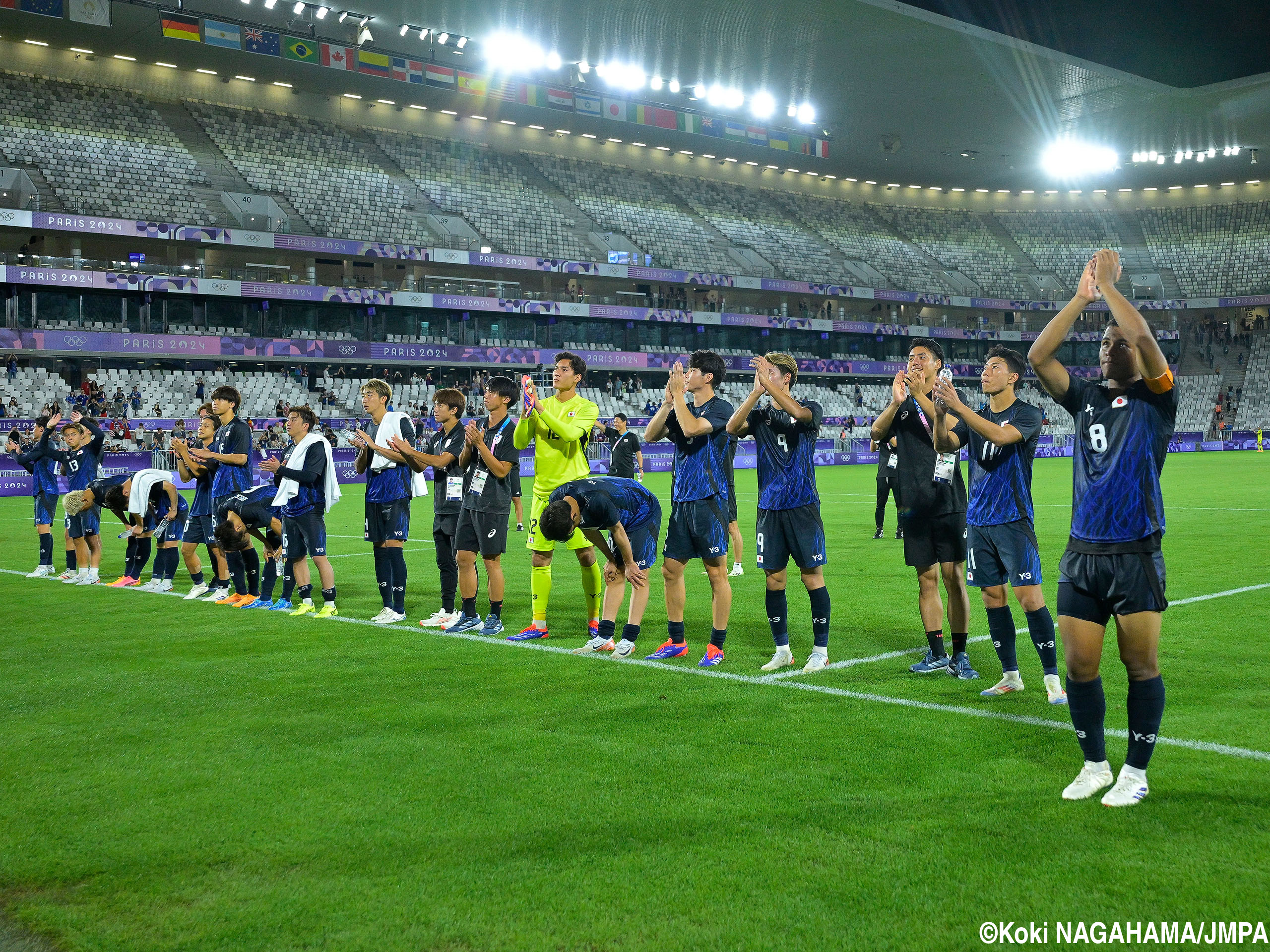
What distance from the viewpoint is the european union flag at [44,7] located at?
128 ft

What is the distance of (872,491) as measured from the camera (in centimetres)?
2958

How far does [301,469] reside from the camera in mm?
10414

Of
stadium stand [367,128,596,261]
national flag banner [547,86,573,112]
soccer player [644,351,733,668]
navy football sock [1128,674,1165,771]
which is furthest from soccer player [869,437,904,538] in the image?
stadium stand [367,128,596,261]

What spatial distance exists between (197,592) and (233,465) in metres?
1.75

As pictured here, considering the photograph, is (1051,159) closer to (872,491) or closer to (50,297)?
(872,491)

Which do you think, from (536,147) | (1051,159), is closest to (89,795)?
(536,147)

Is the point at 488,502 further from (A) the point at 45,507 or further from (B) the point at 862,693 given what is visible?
(A) the point at 45,507

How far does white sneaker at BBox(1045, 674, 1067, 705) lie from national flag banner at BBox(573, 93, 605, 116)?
→ 49685 mm

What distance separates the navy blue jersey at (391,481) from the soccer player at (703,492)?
129 inches

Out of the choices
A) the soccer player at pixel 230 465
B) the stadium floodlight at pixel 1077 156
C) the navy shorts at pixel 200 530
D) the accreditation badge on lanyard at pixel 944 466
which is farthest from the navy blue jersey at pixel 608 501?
the stadium floodlight at pixel 1077 156

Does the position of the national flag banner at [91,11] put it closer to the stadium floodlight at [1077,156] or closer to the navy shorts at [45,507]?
the navy shorts at [45,507]

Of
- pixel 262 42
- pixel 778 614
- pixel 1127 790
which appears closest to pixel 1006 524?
pixel 778 614

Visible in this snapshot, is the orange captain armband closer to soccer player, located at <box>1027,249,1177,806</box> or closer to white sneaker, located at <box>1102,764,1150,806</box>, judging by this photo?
soccer player, located at <box>1027,249,1177,806</box>

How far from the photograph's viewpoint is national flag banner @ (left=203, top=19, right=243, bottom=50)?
139ft
